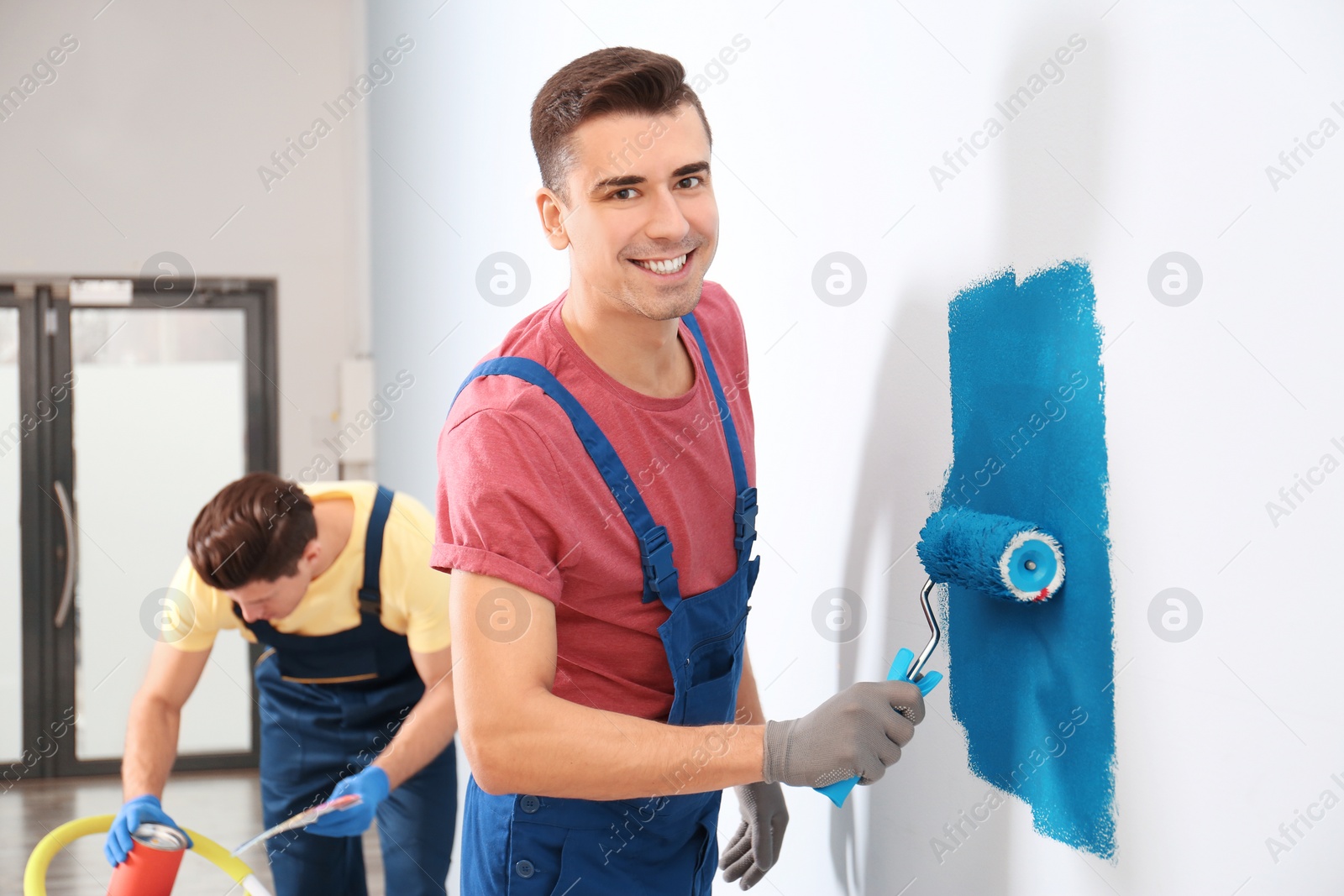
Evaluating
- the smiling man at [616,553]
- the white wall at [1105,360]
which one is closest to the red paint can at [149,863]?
the smiling man at [616,553]

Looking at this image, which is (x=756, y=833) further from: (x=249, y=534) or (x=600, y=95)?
(x=249, y=534)

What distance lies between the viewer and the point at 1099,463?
0.75 metres

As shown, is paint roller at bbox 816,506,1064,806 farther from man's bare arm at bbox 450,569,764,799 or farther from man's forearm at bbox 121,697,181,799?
man's forearm at bbox 121,697,181,799

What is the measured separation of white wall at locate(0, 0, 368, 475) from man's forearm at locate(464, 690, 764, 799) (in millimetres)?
3743

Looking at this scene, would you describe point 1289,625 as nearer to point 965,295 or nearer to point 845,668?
point 965,295

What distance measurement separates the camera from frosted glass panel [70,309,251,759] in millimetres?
4293

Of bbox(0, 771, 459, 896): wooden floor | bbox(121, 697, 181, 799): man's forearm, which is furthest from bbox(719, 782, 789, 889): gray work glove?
bbox(0, 771, 459, 896): wooden floor

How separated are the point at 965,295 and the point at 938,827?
0.48 m

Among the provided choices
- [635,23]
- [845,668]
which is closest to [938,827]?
[845,668]

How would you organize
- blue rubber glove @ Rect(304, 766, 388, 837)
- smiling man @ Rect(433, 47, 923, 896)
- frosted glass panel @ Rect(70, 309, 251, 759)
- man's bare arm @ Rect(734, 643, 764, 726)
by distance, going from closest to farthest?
smiling man @ Rect(433, 47, 923, 896), man's bare arm @ Rect(734, 643, 764, 726), blue rubber glove @ Rect(304, 766, 388, 837), frosted glass panel @ Rect(70, 309, 251, 759)

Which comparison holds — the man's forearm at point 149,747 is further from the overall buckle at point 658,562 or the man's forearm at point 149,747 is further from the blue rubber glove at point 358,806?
the overall buckle at point 658,562

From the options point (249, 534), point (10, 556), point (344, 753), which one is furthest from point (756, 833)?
point (10, 556)

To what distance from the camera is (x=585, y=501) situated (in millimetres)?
964

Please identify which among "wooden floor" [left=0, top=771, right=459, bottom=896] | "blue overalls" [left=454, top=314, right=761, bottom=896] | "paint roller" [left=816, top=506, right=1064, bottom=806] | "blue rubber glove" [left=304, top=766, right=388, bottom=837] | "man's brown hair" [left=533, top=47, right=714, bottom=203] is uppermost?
"man's brown hair" [left=533, top=47, right=714, bottom=203]
